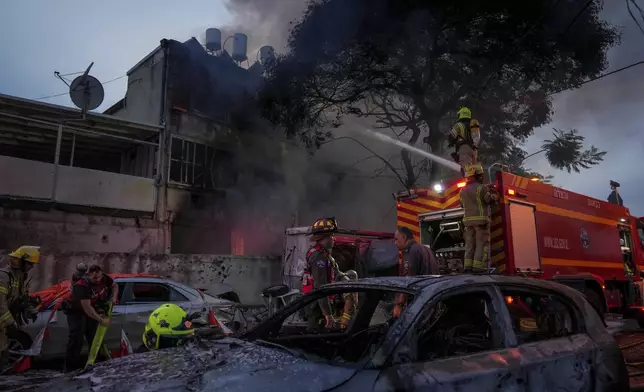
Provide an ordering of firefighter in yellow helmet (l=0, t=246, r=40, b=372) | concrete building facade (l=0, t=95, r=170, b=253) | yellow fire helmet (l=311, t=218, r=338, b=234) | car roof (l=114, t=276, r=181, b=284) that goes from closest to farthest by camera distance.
Result: 1. firefighter in yellow helmet (l=0, t=246, r=40, b=372)
2. yellow fire helmet (l=311, t=218, r=338, b=234)
3. car roof (l=114, t=276, r=181, b=284)
4. concrete building facade (l=0, t=95, r=170, b=253)

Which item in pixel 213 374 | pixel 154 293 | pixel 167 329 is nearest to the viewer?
pixel 213 374

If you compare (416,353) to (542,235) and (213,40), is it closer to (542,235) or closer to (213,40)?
(542,235)

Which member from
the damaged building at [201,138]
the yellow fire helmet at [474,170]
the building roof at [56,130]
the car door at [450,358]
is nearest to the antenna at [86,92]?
the building roof at [56,130]

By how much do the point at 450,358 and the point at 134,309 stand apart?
5.49 meters

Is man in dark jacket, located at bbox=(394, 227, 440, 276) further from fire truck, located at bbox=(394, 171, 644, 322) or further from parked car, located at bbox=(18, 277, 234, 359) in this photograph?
parked car, located at bbox=(18, 277, 234, 359)

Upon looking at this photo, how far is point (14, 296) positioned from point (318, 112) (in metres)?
11.9

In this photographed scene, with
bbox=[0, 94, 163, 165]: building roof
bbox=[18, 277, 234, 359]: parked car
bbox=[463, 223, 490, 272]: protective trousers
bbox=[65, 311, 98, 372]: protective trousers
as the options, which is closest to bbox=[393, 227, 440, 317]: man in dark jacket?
bbox=[463, 223, 490, 272]: protective trousers

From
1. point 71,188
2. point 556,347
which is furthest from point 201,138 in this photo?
point 556,347

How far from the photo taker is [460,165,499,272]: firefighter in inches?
227

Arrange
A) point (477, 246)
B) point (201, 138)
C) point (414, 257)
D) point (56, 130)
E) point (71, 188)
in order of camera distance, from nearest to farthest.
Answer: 1. point (414, 257)
2. point (477, 246)
3. point (71, 188)
4. point (56, 130)
5. point (201, 138)

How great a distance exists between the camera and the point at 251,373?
215 centimetres

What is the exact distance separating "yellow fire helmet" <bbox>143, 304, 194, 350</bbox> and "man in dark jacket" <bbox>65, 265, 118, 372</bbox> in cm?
257

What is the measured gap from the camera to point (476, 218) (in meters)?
5.86

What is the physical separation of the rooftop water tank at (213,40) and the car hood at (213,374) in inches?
733
